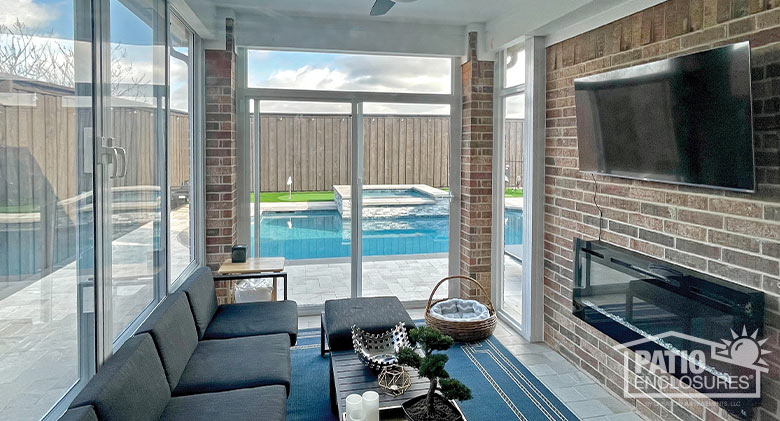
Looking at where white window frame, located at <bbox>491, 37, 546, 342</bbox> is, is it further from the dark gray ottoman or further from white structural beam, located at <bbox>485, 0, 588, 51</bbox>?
the dark gray ottoman

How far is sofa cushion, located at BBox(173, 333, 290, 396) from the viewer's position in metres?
2.51

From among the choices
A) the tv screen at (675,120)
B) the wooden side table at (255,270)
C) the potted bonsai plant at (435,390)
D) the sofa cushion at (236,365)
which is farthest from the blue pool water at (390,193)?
the potted bonsai plant at (435,390)

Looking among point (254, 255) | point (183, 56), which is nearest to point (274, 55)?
point (183, 56)

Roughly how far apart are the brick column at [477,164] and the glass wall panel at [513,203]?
0.19m

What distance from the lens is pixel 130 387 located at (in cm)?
201

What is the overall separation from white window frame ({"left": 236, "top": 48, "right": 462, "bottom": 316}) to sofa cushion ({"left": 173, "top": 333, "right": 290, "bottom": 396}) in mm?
1911

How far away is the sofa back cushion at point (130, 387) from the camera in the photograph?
1.82m

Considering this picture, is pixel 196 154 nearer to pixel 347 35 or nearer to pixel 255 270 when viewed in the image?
pixel 255 270

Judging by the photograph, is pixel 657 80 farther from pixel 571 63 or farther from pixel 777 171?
pixel 571 63

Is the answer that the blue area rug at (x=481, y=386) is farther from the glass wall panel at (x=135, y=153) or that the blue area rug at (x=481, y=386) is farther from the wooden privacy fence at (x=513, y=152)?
the wooden privacy fence at (x=513, y=152)

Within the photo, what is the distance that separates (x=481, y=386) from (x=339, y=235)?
2155mm

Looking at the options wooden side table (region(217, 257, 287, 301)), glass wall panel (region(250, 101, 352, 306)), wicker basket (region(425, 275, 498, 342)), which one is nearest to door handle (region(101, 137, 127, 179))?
wooden side table (region(217, 257, 287, 301))

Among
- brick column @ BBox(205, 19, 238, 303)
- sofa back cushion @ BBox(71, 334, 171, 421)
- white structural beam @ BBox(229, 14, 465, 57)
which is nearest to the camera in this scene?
sofa back cushion @ BBox(71, 334, 171, 421)

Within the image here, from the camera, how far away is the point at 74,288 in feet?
6.72
